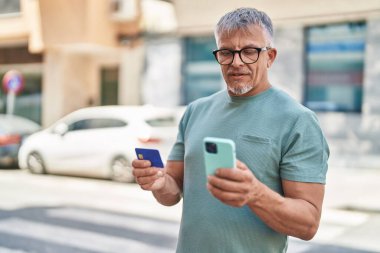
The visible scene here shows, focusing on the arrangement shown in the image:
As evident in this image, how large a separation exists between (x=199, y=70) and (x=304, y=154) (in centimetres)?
1542

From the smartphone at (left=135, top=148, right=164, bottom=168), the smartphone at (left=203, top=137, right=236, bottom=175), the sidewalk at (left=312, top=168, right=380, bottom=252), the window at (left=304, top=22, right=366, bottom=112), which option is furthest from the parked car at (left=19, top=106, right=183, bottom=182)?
the smartphone at (left=203, top=137, right=236, bottom=175)

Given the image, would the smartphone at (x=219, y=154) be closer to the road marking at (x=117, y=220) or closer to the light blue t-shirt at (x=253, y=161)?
the light blue t-shirt at (x=253, y=161)

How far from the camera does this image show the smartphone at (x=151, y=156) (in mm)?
2104

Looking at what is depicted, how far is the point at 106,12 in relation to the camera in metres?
19.1

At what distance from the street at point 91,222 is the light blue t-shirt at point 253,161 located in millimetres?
4249

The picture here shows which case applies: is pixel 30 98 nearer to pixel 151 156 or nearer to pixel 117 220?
pixel 117 220

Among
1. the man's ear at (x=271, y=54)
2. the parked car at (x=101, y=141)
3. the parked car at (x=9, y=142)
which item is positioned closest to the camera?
the man's ear at (x=271, y=54)

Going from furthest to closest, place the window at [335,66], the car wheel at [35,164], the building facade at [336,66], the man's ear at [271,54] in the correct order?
the window at [335,66] → the building facade at [336,66] → the car wheel at [35,164] → the man's ear at [271,54]

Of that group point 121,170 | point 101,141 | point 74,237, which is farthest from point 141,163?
point 101,141

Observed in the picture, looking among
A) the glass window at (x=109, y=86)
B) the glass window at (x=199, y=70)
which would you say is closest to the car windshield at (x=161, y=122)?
the glass window at (x=199, y=70)

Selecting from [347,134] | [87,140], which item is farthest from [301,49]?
[87,140]

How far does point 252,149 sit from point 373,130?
42.5 ft

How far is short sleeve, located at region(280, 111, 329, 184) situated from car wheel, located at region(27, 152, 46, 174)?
12410mm

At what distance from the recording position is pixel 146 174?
Answer: 2.12 metres
